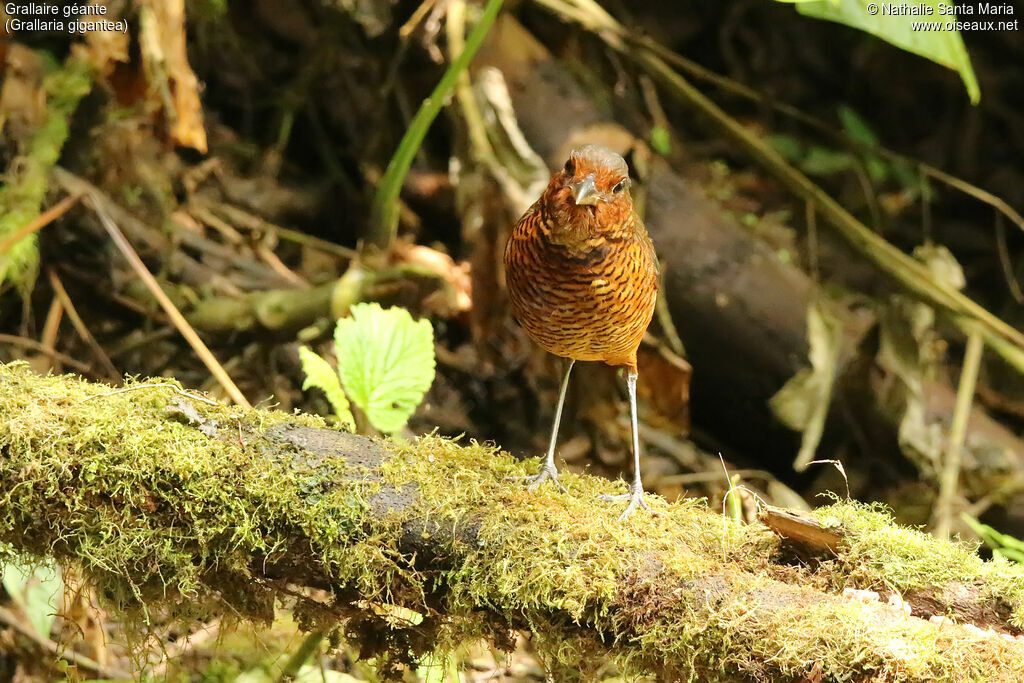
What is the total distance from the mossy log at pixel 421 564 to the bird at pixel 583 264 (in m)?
0.28

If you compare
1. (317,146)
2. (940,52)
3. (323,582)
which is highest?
(940,52)

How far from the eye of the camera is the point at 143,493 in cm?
171

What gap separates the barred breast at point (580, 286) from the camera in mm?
2041

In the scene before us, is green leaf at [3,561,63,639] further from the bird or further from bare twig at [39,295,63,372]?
the bird

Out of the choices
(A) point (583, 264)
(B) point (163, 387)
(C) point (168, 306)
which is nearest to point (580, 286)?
(A) point (583, 264)

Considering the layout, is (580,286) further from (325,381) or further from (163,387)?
(163,387)

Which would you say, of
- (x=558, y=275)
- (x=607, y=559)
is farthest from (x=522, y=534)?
(x=558, y=275)

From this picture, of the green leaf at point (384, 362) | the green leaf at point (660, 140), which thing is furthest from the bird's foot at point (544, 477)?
the green leaf at point (660, 140)

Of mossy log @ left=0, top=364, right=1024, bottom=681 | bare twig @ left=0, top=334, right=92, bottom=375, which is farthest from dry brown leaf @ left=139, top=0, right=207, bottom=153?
mossy log @ left=0, top=364, right=1024, bottom=681

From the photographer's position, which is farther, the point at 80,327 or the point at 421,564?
the point at 80,327

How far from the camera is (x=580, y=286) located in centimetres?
204

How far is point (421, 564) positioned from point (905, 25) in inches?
Result: 70.7

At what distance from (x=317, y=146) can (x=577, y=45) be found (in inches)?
54.7

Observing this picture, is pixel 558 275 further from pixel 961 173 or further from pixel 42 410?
pixel 961 173
